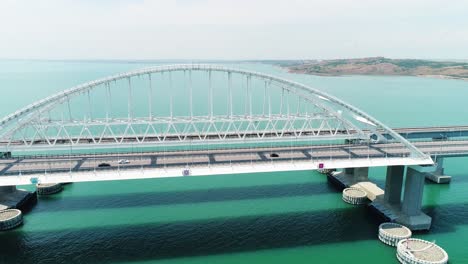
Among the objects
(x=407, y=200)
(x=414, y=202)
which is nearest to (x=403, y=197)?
(x=407, y=200)

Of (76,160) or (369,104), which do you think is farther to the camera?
(369,104)

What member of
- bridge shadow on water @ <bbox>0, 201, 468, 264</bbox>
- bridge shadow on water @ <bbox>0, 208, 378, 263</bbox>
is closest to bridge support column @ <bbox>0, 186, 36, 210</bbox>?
bridge shadow on water @ <bbox>0, 201, 468, 264</bbox>

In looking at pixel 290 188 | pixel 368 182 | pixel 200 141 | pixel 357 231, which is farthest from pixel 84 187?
pixel 368 182

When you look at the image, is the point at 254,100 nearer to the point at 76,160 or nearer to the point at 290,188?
the point at 290,188

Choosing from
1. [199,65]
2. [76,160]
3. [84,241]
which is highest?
[199,65]

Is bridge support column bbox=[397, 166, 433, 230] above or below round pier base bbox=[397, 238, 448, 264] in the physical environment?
above

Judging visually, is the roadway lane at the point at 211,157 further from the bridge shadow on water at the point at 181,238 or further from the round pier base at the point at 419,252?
the round pier base at the point at 419,252

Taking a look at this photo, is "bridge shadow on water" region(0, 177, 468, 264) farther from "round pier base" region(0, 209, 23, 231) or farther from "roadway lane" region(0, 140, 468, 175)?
"roadway lane" region(0, 140, 468, 175)
